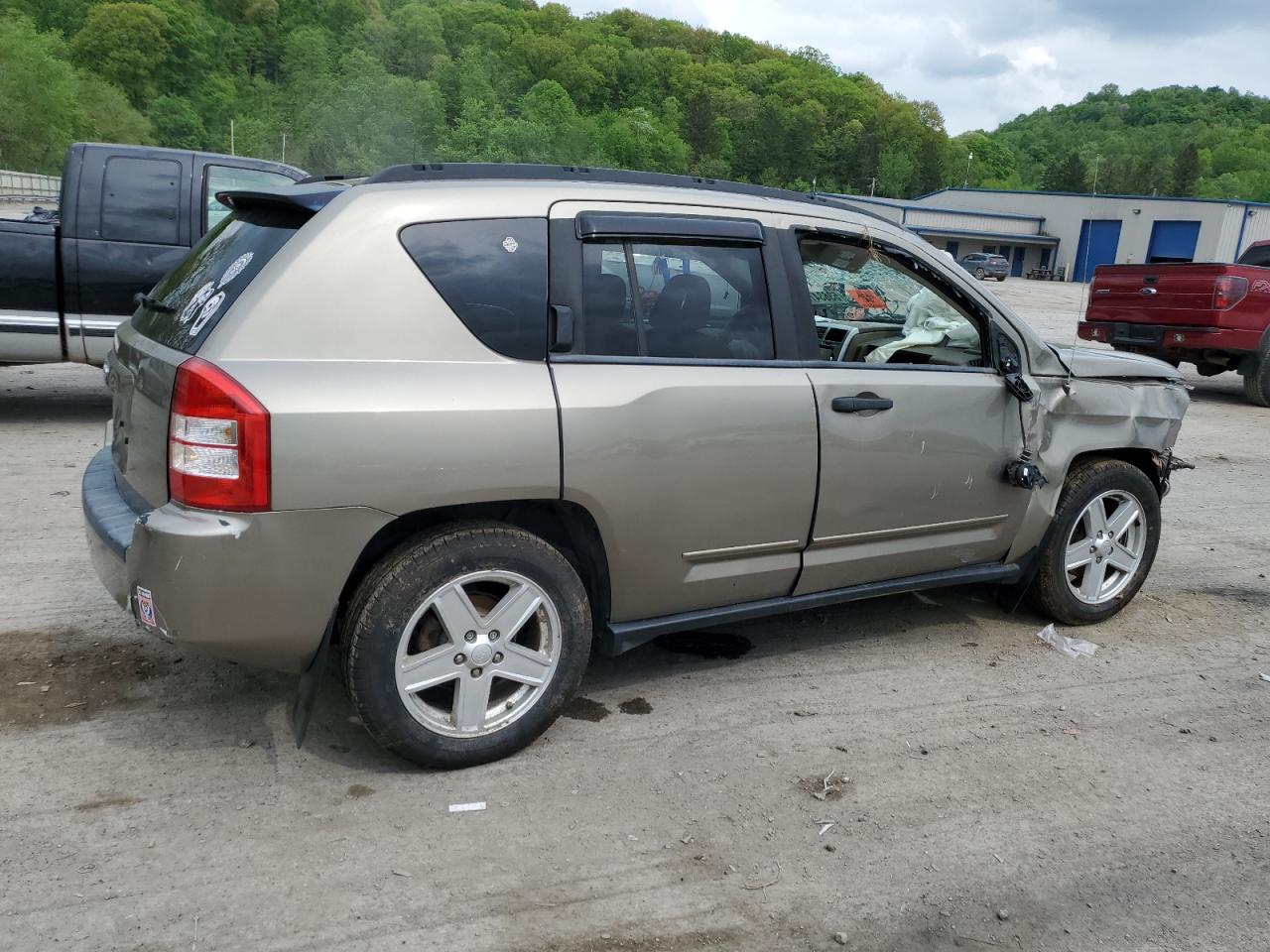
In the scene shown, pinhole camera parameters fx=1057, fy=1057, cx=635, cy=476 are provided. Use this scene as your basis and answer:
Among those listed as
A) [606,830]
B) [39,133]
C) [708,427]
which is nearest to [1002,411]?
[708,427]

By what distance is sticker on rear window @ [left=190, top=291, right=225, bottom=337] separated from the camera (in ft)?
10.3

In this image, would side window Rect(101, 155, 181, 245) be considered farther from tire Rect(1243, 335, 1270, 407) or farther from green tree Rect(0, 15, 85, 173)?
green tree Rect(0, 15, 85, 173)

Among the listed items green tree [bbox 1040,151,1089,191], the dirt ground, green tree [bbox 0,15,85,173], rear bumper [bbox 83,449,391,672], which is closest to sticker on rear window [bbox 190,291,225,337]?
rear bumper [bbox 83,449,391,672]

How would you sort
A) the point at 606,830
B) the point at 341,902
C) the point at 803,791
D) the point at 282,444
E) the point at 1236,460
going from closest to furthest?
the point at 341,902 < the point at 282,444 < the point at 606,830 < the point at 803,791 < the point at 1236,460

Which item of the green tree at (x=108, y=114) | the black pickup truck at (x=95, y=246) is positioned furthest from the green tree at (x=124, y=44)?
the black pickup truck at (x=95, y=246)

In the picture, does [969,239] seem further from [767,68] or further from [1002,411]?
[767,68]

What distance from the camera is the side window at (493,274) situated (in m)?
3.23

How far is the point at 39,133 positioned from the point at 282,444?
98.7 metres

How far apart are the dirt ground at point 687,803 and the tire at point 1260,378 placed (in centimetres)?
882

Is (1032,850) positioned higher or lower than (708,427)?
lower

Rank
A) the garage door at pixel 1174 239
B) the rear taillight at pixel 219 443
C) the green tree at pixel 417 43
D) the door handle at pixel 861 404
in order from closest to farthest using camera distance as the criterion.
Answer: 1. the rear taillight at pixel 219 443
2. the door handle at pixel 861 404
3. the garage door at pixel 1174 239
4. the green tree at pixel 417 43

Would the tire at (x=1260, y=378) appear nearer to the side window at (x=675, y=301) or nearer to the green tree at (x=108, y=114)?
the side window at (x=675, y=301)

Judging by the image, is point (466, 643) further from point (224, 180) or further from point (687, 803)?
point (224, 180)

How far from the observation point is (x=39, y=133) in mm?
85250
